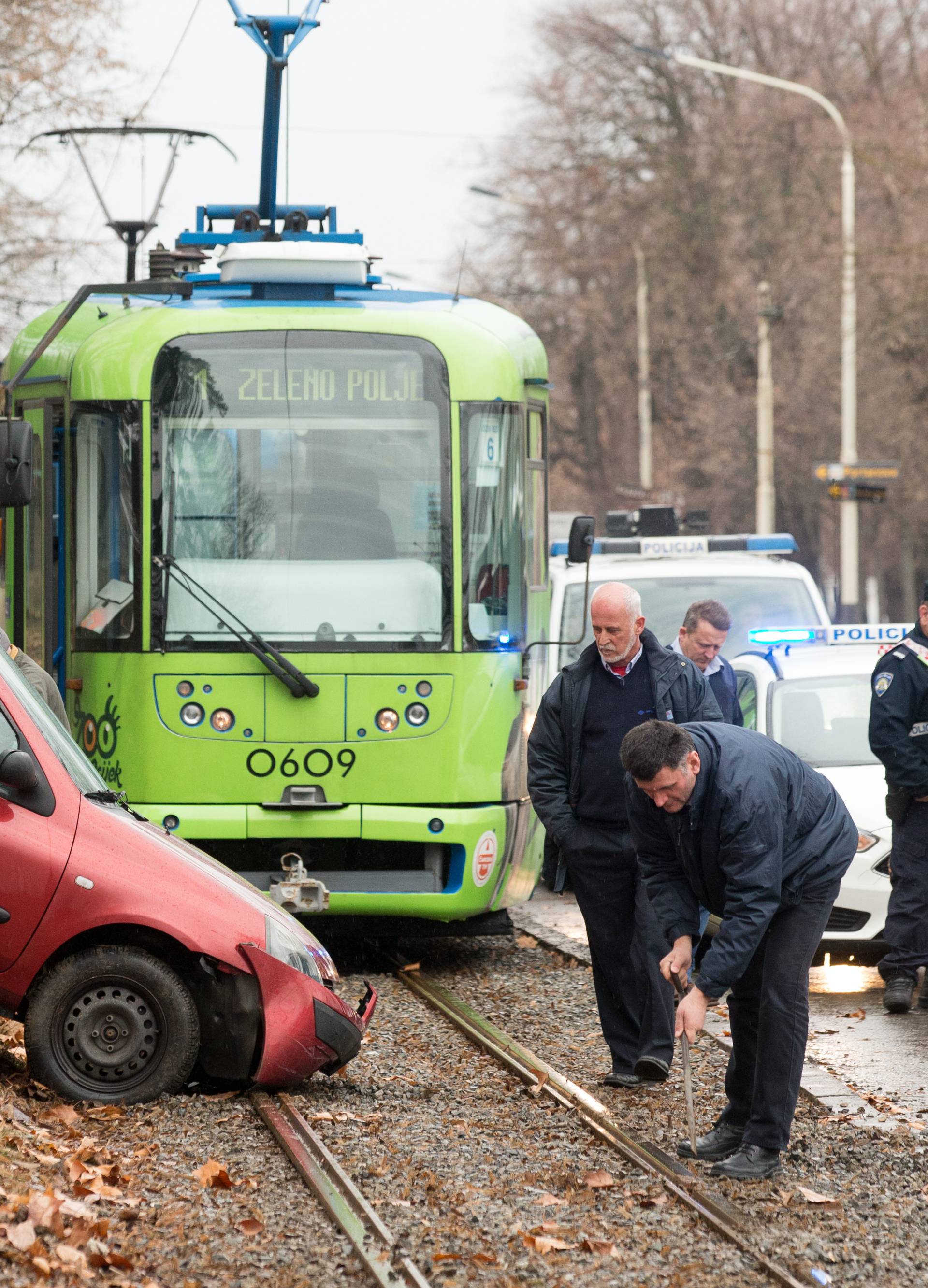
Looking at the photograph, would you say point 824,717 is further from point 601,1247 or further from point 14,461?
point 601,1247

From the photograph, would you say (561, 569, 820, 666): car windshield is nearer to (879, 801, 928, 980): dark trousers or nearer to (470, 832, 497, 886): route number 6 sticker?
(470, 832, 497, 886): route number 6 sticker

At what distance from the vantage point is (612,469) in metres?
42.7

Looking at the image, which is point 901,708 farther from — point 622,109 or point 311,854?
point 622,109

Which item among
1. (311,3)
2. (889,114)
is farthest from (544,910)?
(889,114)

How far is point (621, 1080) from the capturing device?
24.6 feet

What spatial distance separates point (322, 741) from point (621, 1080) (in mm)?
2960

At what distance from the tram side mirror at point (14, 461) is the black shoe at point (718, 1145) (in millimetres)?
4333

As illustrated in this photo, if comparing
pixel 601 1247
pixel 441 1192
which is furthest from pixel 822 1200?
pixel 441 1192

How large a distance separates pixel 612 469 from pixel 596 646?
35.3 m

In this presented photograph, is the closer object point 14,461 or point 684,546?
point 14,461

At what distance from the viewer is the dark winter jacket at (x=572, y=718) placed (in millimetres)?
7570

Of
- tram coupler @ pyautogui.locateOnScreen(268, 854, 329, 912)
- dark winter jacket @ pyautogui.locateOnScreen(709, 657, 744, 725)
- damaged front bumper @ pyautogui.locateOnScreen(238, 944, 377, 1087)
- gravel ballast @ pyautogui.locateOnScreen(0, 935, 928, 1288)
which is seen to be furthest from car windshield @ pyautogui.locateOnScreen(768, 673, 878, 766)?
damaged front bumper @ pyautogui.locateOnScreen(238, 944, 377, 1087)

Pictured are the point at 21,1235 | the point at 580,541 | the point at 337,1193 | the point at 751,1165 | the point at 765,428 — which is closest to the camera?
the point at 21,1235

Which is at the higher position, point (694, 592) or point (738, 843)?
point (694, 592)
